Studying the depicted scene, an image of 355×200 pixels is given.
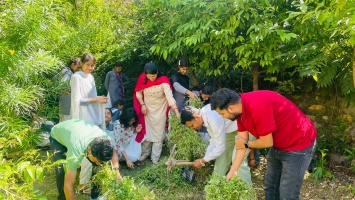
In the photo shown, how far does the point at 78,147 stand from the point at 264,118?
1.62 metres

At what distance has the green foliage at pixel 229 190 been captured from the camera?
9.08 feet

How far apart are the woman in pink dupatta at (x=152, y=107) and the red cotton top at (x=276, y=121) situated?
1896 millimetres

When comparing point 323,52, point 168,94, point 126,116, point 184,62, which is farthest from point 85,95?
point 323,52

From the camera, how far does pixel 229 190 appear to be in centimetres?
276

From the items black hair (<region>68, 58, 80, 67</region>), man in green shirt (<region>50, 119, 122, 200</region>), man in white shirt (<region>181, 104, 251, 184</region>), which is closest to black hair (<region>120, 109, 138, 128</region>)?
black hair (<region>68, 58, 80, 67</region>)

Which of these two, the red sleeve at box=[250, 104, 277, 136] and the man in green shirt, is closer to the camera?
the red sleeve at box=[250, 104, 277, 136]

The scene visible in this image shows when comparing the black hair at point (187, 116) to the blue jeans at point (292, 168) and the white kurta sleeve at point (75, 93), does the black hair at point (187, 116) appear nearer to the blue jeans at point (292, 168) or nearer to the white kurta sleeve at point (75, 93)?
the blue jeans at point (292, 168)

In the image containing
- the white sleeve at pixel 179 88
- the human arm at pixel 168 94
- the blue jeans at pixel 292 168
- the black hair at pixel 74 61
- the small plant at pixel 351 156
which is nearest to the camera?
the blue jeans at pixel 292 168

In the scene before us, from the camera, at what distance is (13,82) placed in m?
3.95

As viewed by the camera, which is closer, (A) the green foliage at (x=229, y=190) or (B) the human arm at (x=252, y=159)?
(A) the green foliage at (x=229, y=190)

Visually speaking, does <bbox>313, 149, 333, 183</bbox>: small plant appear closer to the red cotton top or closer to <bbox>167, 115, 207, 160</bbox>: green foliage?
<bbox>167, 115, 207, 160</bbox>: green foliage

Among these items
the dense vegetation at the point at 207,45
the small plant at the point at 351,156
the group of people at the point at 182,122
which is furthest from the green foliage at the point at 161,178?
the small plant at the point at 351,156

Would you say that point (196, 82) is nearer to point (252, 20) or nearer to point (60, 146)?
point (252, 20)

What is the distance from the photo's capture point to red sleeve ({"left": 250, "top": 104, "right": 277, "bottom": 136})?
2.66 metres
